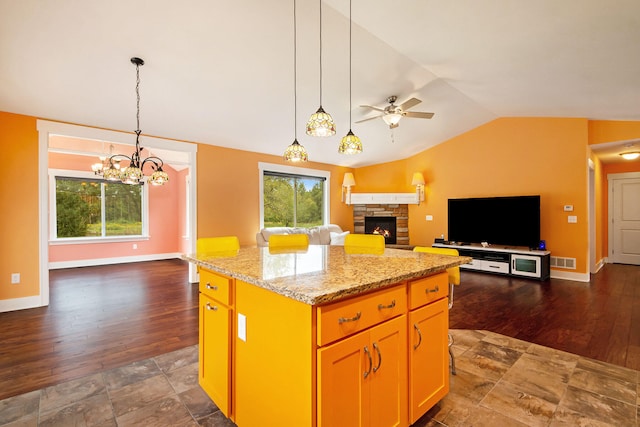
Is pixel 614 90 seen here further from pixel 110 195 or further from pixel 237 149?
pixel 110 195

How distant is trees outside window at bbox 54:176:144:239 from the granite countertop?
6968 mm

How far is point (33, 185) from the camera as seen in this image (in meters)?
3.82

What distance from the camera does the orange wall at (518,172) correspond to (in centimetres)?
494

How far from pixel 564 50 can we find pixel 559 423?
325 centimetres

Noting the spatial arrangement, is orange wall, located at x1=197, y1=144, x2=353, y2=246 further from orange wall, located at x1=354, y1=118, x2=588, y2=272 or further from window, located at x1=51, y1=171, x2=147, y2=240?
orange wall, located at x1=354, y1=118, x2=588, y2=272

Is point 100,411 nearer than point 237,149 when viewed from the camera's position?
Yes

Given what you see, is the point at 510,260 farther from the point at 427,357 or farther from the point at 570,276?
the point at 427,357

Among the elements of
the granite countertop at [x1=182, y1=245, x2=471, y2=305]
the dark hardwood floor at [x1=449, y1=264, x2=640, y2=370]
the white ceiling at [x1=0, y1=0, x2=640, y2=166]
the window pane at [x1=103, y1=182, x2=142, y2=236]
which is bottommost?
the dark hardwood floor at [x1=449, y1=264, x2=640, y2=370]

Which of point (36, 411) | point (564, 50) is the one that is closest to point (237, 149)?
point (36, 411)

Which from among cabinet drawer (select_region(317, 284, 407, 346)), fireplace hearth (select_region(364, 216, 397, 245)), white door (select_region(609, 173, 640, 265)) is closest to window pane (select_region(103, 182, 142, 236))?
fireplace hearth (select_region(364, 216, 397, 245))

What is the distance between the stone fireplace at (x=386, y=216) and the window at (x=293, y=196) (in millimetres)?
993

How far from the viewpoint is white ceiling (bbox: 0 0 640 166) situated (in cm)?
244

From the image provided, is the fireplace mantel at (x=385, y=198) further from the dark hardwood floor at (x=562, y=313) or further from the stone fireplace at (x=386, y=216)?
the dark hardwood floor at (x=562, y=313)

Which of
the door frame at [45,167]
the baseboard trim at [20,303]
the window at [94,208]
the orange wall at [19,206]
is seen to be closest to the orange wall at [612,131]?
the door frame at [45,167]
